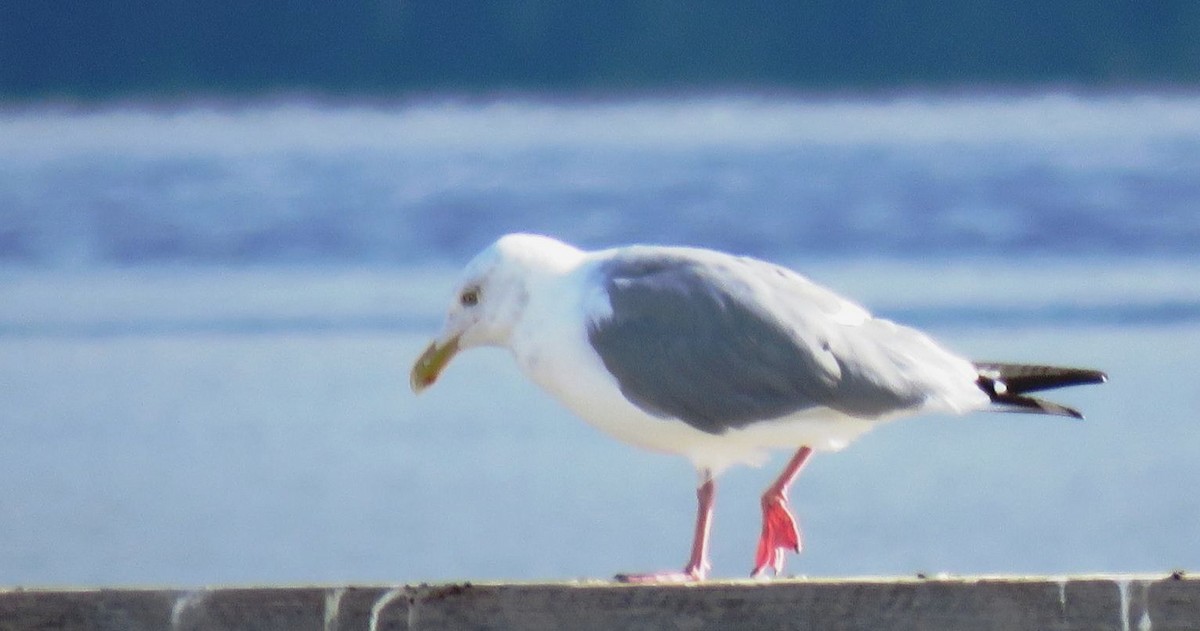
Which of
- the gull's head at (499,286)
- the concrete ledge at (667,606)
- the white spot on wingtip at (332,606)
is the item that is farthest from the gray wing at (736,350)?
the white spot on wingtip at (332,606)

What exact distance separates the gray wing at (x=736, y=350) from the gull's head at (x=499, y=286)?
137 mm

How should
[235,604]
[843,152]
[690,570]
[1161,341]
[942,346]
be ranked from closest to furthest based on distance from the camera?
[235,604] → [690,570] → [942,346] → [1161,341] → [843,152]

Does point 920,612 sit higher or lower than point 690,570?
higher

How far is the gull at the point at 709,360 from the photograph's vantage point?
Answer: 15.5 ft

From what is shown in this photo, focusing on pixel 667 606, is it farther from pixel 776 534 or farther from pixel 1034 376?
pixel 1034 376

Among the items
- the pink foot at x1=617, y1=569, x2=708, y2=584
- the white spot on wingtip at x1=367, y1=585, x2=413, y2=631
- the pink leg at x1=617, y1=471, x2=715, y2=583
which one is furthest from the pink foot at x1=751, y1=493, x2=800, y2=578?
the white spot on wingtip at x1=367, y1=585, x2=413, y2=631

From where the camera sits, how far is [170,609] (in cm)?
337

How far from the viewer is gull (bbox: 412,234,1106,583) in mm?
4719

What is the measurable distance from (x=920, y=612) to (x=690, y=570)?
1.25 metres

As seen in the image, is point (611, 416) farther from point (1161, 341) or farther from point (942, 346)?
point (1161, 341)

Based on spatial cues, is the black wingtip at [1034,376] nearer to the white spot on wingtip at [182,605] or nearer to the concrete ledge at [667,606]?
the concrete ledge at [667,606]

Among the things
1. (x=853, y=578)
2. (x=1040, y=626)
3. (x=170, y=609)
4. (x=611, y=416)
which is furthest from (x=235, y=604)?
(x=611, y=416)

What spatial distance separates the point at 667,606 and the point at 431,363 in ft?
5.87

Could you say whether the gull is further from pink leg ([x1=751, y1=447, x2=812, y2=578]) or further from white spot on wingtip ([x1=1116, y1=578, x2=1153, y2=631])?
white spot on wingtip ([x1=1116, y1=578, x2=1153, y2=631])
